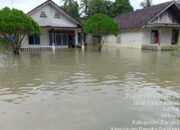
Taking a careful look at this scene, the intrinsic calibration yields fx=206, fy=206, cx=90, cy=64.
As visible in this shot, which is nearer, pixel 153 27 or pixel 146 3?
pixel 153 27

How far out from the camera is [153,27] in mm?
24172

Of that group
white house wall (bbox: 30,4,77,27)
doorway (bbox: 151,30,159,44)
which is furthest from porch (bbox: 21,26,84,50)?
doorway (bbox: 151,30,159,44)

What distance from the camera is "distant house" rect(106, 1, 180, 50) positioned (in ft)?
78.1

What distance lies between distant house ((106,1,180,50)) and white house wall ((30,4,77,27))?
24.0 feet

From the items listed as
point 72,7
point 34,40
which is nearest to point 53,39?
point 34,40

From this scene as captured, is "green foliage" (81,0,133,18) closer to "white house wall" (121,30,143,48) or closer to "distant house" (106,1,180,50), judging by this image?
"distant house" (106,1,180,50)

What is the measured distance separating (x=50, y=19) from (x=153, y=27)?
40.2 ft

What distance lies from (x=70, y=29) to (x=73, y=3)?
16812 millimetres

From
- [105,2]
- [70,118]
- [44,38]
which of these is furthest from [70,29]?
[70,118]

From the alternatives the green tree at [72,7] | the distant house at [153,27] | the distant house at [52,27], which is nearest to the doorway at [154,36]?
the distant house at [153,27]

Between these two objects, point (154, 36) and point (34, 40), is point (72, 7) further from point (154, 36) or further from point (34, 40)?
point (154, 36)

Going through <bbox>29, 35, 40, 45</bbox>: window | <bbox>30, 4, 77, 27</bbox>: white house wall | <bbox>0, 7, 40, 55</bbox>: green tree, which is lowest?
<bbox>29, 35, 40, 45</bbox>: window

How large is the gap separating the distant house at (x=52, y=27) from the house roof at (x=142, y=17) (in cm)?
663

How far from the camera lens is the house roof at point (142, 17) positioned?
23.8 m
